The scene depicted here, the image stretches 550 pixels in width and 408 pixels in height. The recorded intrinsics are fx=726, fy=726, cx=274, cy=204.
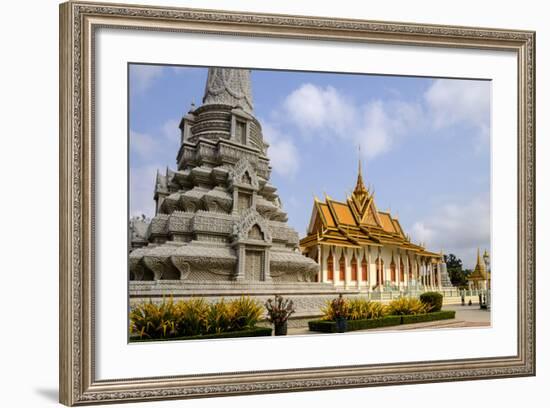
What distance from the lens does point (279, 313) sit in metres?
8.41

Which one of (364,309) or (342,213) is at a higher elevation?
(342,213)

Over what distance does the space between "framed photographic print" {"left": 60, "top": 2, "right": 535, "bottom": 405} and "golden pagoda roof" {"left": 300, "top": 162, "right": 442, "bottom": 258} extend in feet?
0.12

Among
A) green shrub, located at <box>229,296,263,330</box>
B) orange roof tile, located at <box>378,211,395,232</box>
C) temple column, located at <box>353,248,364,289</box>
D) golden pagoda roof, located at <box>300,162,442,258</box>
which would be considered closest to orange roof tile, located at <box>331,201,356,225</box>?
golden pagoda roof, located at <box>300,162,442,258</box>

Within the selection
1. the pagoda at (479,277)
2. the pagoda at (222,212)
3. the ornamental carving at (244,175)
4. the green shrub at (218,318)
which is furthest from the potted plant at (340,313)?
the ornamental carving at (244,175)

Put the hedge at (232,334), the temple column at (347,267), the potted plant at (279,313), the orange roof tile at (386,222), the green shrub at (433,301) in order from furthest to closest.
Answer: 1. the temple column at (347,267)
2. the orange roof tile at (386,222)
3. the green shrub at (433,301)
4. the potted plant at (279,313)
5. the hedge at (232,334)

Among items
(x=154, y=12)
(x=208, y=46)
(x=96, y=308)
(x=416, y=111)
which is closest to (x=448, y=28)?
(x=416, y=111)

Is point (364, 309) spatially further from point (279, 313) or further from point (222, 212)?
point (222, 212)

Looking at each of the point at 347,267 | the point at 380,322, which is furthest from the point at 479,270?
the point at 347,267

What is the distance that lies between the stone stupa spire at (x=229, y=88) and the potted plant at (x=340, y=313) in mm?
2583

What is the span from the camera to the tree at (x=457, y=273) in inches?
377

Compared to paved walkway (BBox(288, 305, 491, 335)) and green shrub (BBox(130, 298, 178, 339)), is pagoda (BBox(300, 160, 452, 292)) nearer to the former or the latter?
paved walkway (BBox(288, 305, 491, 335))

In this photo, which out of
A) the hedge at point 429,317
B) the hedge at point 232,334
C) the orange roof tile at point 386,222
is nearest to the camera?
the hedge at point 232,334

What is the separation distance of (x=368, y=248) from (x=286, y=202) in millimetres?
2115

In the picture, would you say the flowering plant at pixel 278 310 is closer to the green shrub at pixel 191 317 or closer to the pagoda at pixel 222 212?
the green shrub at pixel 191 317
